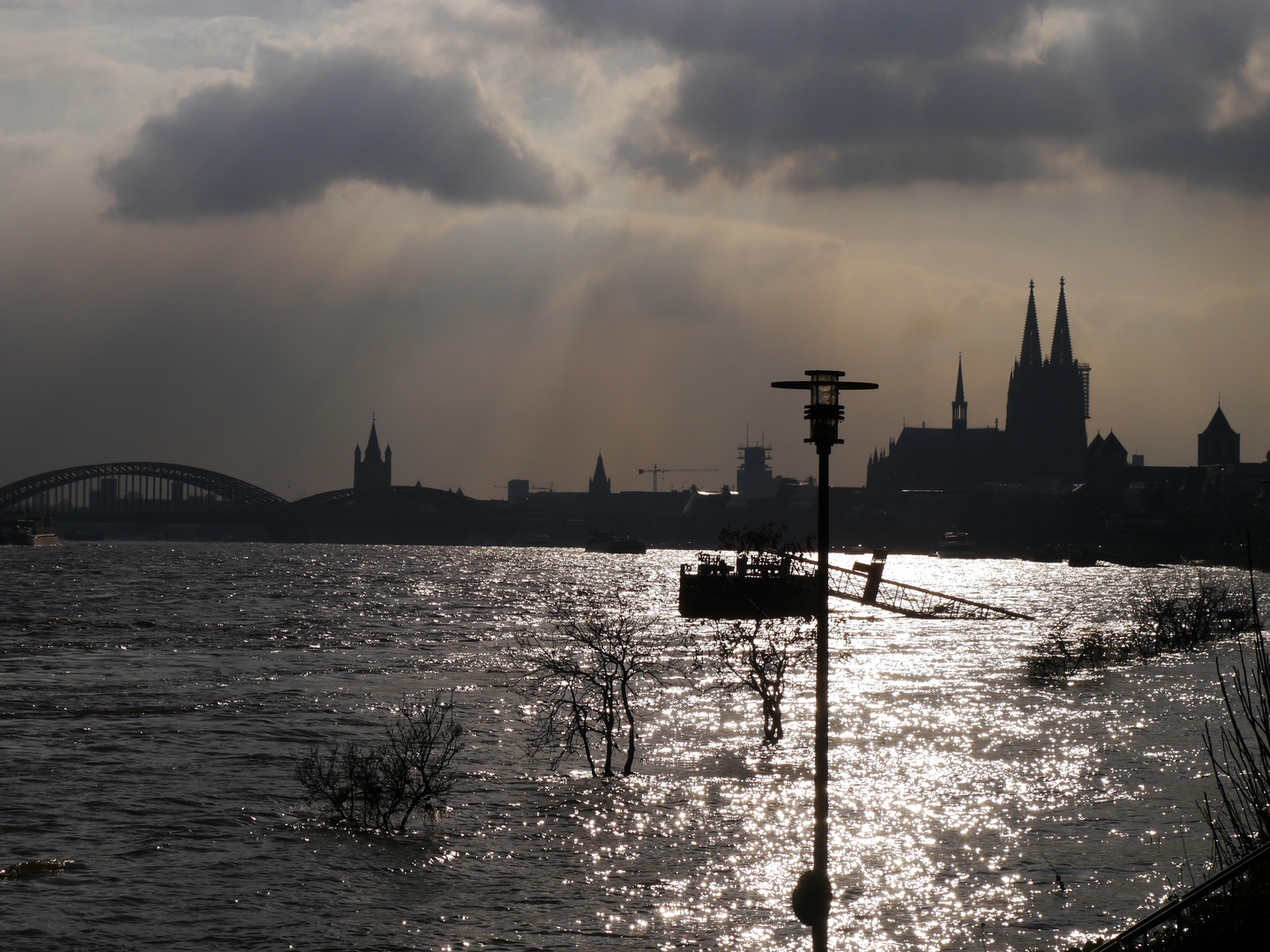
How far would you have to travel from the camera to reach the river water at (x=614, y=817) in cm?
2216

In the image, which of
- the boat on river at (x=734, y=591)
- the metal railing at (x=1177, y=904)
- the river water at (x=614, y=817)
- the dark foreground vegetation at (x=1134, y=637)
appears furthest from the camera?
the boat on river at (x=734, y=591)

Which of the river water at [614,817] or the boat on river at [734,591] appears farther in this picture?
the boat on river at [734,591]

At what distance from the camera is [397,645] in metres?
74.8

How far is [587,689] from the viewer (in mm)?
47469

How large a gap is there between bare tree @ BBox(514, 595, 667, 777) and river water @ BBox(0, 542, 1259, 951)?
3.57ft

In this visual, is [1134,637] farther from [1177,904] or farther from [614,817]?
[1177,904]

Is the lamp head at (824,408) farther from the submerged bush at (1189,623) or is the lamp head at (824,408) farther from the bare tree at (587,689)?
the submerged bush at (1189,623)

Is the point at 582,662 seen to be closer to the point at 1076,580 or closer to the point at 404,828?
the point at 404,828

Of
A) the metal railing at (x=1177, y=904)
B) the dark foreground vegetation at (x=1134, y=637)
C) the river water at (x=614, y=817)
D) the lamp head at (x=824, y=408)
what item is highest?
the lamp head at (x=824, y=408)

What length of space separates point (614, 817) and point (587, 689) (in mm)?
18031

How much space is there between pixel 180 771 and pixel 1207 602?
6525 cm

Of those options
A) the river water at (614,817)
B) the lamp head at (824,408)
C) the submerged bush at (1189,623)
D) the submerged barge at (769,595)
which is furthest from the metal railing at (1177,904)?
the submerged bush at (1189,623)

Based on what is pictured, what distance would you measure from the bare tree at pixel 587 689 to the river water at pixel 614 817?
42.9 inches

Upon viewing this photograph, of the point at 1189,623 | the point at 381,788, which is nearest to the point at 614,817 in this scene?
the point at 381,788
